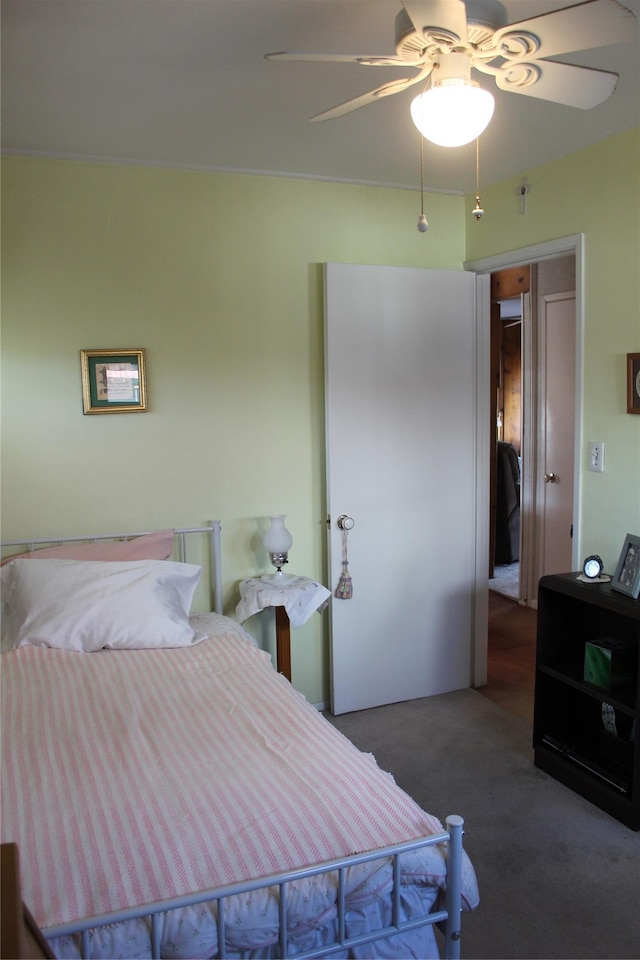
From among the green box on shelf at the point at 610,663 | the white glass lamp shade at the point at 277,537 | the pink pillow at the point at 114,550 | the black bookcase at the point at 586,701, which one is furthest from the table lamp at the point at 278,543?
the green box on shelf at the point at 610,663

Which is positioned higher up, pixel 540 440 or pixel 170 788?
pixel 540 440

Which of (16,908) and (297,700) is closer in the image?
(16,908)

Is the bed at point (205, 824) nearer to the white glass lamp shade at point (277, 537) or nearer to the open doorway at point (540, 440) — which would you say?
the white glass lamp shade at point (277, 537)

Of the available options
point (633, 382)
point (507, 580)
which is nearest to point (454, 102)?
point (633, 382)

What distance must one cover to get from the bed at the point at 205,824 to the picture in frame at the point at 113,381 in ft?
3.44

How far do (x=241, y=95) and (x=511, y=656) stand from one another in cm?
323

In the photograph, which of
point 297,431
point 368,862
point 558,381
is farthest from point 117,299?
point 558,381

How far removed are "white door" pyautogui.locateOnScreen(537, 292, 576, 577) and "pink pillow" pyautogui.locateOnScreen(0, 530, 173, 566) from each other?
2701 millimetres

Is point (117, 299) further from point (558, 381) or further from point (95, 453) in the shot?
point (558, 381)

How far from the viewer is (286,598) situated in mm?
2996

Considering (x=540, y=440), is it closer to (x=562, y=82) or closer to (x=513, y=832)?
(x=513, y=832)

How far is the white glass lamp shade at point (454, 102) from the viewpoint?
5.11 ft

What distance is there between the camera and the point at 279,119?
2.51 metres

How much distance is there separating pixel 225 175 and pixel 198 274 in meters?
0.45
